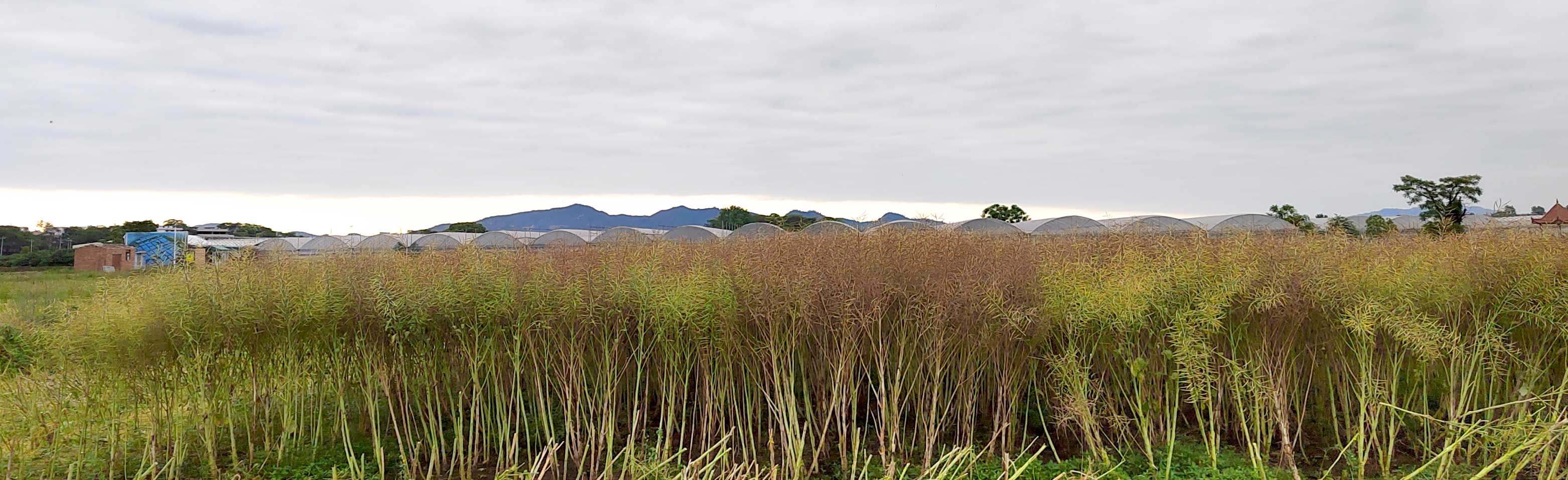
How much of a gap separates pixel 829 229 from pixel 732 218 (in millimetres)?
20448

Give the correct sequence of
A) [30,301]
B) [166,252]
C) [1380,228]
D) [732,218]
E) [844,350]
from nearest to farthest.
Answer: [844,350] < [166,252] < [1380,228] < [30,301] < [732,218]

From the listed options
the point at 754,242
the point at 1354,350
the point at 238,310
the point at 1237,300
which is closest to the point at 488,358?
the point at 238,310

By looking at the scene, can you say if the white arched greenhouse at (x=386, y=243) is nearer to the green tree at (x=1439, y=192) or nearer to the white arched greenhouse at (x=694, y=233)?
the white arched greenhouse at (x=694, y=233)

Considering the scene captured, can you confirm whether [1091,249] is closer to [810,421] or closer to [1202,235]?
[1202,235]

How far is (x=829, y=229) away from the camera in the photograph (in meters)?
8.48

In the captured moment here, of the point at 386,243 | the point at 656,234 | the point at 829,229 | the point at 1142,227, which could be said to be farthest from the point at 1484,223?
the point at 386,243

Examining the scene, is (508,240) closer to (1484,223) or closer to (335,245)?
(335,245)

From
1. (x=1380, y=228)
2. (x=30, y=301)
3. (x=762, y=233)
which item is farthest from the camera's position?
(x=30, y=301)

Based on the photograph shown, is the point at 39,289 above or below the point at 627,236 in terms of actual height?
below

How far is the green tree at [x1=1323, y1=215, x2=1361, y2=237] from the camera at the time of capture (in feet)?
27.3

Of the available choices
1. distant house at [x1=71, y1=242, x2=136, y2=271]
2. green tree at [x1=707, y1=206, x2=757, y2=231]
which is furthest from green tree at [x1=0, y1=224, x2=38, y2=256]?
green tree at [x1=707, y1=206, x2=757, y2=231]

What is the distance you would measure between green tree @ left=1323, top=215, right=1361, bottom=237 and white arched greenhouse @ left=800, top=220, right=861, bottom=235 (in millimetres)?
4372

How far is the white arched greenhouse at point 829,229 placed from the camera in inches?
320

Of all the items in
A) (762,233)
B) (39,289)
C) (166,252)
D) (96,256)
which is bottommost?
(39,289)
